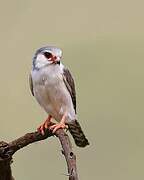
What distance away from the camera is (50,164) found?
220 cm

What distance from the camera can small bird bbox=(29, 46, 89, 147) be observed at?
145 centimetres

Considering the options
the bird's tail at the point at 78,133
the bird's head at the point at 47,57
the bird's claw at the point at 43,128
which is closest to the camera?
the bird's claw at the point at 43,128

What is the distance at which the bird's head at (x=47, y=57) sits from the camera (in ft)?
4.70

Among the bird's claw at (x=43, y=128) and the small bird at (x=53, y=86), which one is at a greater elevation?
the small bird at (x=53, y=86)

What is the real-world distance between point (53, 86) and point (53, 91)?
0.01 metres

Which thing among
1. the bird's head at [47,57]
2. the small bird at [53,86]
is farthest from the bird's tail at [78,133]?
the bird's head at [47,57]

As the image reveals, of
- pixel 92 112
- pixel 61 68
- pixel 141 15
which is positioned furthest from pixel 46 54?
pixel 141 15

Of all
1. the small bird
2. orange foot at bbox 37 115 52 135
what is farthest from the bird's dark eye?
orange foot at bbox 37 115 52 135

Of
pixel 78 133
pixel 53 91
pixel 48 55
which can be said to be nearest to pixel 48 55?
pixel 48 55

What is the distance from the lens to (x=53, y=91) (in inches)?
58.5

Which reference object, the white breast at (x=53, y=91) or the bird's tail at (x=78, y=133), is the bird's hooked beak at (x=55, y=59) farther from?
the bird's tail at (x=78, y=133)

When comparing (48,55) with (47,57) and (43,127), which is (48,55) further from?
(43,127)

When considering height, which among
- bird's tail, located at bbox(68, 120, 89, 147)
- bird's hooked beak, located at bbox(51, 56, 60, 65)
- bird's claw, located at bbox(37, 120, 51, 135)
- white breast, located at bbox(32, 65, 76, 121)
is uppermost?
bird's hooked beak, located at bbox(51, 56, 60, 65)

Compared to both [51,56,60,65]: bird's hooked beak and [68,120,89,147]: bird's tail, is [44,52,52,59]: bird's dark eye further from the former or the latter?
[68,120,89,147]: bird's tail
